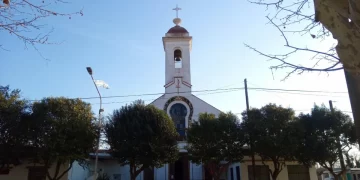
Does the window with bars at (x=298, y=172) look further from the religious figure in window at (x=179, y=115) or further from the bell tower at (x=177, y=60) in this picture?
the bell tower at (x=177, y=60)

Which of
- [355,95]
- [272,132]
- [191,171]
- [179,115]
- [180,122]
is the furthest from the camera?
[179,115]

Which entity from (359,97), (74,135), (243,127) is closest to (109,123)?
(74,135)

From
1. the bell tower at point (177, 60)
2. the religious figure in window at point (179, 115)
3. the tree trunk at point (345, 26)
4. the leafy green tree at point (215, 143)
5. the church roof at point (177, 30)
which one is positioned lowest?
the tree trunk at point (345, 26)

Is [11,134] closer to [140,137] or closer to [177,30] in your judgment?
[140,137]

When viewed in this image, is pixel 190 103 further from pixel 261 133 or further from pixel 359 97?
pixel 359 97

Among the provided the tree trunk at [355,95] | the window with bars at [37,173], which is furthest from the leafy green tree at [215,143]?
the tree trunk at [355,95]

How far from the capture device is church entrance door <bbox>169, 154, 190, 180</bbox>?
29.8m

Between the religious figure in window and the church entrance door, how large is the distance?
319 cm

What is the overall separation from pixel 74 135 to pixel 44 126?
210cm

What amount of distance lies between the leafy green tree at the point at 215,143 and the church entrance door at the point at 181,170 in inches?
239

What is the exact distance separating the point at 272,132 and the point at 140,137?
9.44 metres

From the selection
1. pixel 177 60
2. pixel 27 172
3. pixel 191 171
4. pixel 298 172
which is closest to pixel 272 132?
pixel 298 172

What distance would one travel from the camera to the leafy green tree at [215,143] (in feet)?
74.5

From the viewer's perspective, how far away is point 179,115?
3331 centimetres
